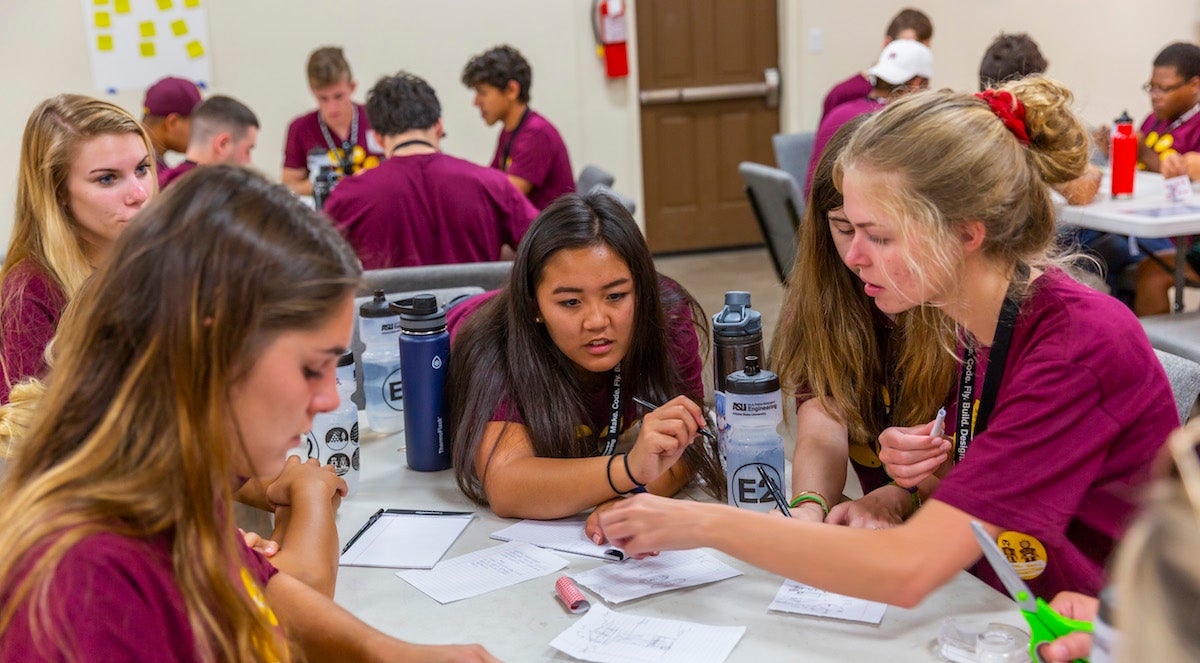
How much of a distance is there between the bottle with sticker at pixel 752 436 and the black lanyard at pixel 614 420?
0.22 metres

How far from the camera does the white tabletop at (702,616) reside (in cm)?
142

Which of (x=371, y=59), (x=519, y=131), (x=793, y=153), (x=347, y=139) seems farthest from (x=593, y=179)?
(x=371, y=59)

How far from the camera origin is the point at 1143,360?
1461mm

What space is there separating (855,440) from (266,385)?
4.16 feet

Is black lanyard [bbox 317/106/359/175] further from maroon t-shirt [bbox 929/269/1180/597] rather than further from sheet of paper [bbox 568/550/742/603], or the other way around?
maroon t-shirt [bbox 929/269/1180/597]

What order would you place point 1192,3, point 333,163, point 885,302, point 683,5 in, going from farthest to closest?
point 1192,3 < point 683,5 < point 333,163 < point 885,302

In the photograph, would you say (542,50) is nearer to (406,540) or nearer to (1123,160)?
(1123,160)

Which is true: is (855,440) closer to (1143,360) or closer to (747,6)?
(1143,360)

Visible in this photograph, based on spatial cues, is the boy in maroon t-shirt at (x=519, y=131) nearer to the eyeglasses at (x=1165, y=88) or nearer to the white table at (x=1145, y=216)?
the white table at (x=1145, y=216)

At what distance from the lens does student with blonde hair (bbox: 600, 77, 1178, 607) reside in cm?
141

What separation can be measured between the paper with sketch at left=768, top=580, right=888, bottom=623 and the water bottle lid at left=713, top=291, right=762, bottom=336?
0.48 meters

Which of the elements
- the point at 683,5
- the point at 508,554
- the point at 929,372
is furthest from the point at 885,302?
the point at 683,5

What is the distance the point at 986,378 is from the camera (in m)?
1.59

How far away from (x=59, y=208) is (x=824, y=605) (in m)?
1.74
